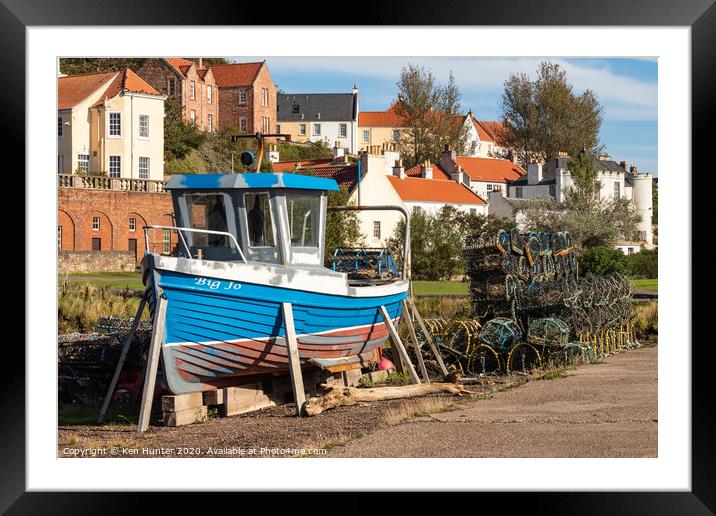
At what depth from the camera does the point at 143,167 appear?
43.3m

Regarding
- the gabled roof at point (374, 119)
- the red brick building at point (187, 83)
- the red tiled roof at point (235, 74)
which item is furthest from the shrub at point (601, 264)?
the gabled roof at point (374, 119)

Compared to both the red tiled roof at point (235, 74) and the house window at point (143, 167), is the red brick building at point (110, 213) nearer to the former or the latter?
the house window at point (143, 167)

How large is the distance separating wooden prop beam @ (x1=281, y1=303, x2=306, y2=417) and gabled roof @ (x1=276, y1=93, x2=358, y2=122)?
75622 millimetres

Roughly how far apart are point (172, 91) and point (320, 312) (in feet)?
138

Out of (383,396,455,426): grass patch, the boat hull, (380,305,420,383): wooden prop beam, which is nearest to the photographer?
the boat hull

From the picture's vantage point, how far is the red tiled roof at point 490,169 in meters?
60.1

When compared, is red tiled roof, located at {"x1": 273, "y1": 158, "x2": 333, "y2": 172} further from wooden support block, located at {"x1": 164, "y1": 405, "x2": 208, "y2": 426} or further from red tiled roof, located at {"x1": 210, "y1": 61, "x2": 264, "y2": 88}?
wooden support block, located at {"x1": 164, "y1": 405, "x2": 208, "y2": 426}

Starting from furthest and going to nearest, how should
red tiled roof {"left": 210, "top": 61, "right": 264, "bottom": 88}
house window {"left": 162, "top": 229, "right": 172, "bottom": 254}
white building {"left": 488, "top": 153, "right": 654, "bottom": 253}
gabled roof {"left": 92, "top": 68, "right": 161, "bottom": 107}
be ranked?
red tiled roof {"left": 210, "top": 61, "right": 264, "bottom": 88}, white building {"left": 488, "top": 153, "right": 654, "bottom": 253}, gabled roof {"left": 92, "top": 68, "right": 161, "bottom": 107}, house window {"left": 162, "top": 229, "right": 172, "bottom": 254}

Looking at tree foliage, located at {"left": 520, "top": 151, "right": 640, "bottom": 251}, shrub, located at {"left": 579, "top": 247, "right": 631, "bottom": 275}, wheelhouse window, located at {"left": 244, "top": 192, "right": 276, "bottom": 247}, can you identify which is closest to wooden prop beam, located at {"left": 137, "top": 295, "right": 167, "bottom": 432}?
wheelhouse window, located at {"left": 244, "top": 192, "right": 276, "bottom": 247}

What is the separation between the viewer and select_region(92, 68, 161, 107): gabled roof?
4203 centimetres

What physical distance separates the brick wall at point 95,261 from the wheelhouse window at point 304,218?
2065 centimetres
